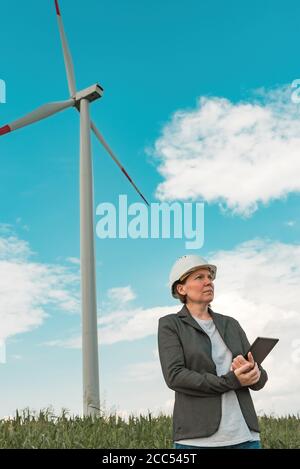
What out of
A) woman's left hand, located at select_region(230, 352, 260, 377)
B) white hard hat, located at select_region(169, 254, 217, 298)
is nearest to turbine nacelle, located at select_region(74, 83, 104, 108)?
white hard hat, located at select_region(169, 254, 217, 298)

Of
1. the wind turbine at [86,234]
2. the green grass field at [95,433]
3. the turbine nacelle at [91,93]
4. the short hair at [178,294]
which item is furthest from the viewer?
the turbine nacelle at [91,93]

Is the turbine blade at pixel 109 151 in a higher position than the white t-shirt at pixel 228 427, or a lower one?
higher

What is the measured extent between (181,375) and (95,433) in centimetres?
481

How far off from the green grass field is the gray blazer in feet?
13.7

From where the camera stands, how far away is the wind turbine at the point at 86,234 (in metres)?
12.6

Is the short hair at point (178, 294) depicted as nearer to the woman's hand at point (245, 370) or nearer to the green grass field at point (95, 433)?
the woman's hand at point (245, 370)

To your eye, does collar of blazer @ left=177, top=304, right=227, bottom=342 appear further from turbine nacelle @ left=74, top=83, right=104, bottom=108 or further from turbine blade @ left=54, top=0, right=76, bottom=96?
turbine blade @ left=54, top=0, right=76, bottom=96

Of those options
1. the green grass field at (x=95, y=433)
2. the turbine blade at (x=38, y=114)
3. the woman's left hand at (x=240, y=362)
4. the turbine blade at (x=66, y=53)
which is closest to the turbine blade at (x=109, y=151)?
the turbine blade at (x=38, y=114)

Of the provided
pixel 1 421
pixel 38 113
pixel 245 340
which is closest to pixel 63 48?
pixel 38 113

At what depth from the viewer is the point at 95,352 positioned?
12.9 meters

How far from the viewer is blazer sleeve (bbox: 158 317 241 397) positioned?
14.9 ft

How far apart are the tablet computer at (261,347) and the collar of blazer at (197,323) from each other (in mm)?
287

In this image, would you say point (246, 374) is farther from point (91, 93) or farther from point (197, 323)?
point (91, 93)
